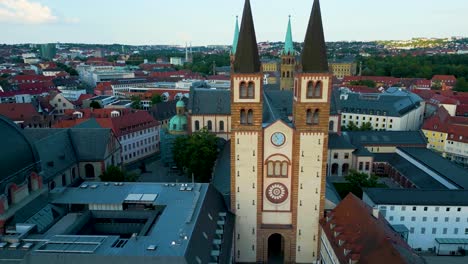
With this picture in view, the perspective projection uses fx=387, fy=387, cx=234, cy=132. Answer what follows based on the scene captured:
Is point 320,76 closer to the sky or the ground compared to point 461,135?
closer to the sky

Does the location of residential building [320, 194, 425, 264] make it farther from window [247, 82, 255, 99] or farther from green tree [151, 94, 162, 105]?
green tree [151, 94, 162, 105]

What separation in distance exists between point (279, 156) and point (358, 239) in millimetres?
13654

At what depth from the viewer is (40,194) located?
4744 centimetres

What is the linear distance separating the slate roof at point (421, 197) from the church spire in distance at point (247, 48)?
28.3m

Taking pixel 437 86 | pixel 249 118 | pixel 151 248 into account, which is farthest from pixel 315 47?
pixel 437 86

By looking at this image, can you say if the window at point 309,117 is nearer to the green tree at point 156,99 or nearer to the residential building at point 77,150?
the residential building at point 77,150

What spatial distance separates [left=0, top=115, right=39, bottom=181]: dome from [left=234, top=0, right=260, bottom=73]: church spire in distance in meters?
26.6

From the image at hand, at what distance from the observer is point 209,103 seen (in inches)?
3669

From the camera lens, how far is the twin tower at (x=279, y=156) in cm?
4603

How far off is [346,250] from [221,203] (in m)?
17.3

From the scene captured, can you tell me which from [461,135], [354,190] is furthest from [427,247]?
[461,135]

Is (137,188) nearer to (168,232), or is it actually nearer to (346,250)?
(168,232)

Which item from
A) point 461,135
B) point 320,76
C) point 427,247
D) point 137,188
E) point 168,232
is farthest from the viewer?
point 461,135

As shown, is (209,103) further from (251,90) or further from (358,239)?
(358,239)
